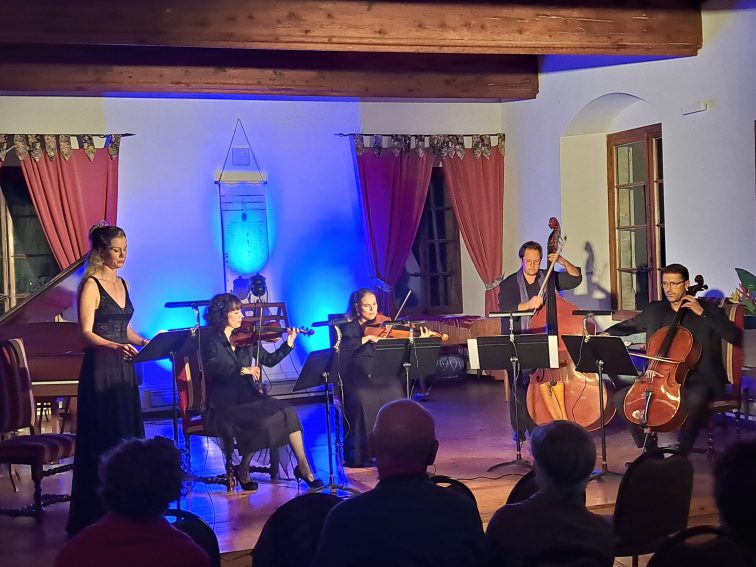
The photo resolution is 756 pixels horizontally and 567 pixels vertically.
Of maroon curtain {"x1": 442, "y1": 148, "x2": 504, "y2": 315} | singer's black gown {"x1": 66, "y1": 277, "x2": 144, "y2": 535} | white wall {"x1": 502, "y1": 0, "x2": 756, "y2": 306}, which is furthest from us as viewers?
maroon curtain {"x1": 442, "y1": 148, "x2": 504, "y2": 315}

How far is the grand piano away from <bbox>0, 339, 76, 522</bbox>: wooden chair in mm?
280

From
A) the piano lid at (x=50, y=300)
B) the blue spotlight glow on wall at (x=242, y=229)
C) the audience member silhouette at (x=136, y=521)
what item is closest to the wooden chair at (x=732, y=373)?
the piano lid at (x=50, y=300)

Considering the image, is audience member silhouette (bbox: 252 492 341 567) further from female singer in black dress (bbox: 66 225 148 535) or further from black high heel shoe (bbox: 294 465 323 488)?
black high heel shoe (bbox: 294 465 323 488)

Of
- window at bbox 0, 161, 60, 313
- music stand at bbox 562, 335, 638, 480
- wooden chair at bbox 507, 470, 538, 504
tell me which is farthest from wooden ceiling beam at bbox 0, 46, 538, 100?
wooden chair at bbox 507, 470, 538, 504

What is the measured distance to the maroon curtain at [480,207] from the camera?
9.16 metres

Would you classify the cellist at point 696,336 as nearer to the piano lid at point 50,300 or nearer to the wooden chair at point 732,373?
the wooden chair at point 732,373

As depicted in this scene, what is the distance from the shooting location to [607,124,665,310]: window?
763cm

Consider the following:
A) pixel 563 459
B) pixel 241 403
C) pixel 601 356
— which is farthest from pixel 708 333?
pixel 563 459

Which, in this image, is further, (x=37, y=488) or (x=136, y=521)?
(x=37, y=488)

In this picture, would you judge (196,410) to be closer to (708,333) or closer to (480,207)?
(708,333)

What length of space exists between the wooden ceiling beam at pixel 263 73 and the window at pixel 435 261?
50.3 inches

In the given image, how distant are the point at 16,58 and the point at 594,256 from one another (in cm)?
518

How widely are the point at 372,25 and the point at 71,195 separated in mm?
3298

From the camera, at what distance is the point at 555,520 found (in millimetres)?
Answer: 2254
